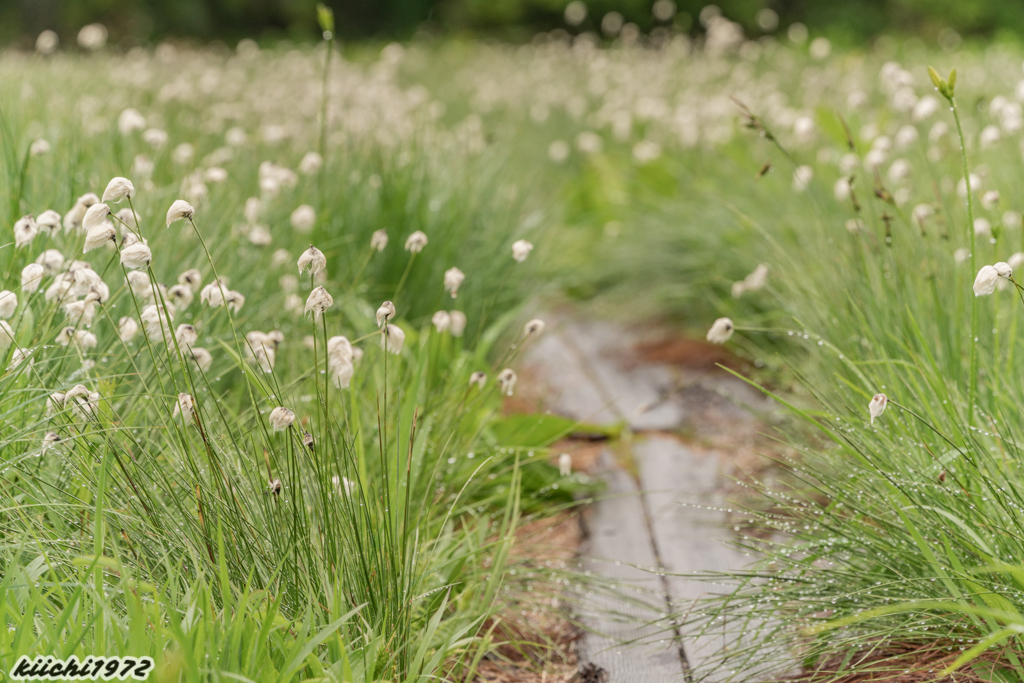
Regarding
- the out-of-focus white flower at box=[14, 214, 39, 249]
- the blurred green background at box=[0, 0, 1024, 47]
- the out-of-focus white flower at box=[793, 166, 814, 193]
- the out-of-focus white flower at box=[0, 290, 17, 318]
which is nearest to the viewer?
the out-of-focus white flower at box=[0, 290, 17, 318]

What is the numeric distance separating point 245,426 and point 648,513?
113 centimetres

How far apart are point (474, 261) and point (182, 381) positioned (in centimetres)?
154

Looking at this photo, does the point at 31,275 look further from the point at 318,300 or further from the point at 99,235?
the point at 318,300

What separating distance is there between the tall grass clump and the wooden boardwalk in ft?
0.77

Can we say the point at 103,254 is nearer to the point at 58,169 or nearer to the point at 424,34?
the point at 58,169

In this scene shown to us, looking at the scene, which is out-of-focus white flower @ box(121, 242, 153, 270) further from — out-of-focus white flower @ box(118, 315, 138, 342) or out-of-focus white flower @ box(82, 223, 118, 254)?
out-of-focus white flower @ box(118, 315, 138, 342)

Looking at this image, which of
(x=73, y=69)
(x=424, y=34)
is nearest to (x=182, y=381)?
(x=73, y=69)

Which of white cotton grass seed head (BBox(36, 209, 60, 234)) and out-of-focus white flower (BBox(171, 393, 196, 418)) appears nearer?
out-of-focus white flower (BBox(171, 393, 196, 418))

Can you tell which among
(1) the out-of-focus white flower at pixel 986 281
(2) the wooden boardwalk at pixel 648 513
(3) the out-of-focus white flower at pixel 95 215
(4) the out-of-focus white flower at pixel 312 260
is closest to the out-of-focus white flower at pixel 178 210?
(3) the out-of-focus white flower at pixel 95 215

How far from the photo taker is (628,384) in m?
3.33

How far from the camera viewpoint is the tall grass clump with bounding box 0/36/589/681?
4.23ft

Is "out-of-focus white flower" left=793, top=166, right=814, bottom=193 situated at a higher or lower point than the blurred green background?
lower

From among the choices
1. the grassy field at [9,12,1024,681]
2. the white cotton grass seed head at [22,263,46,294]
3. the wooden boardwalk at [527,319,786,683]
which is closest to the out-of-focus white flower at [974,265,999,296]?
the grassy field at [9,12,1024,681]

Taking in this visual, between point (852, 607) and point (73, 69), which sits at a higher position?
point (73, 69)
